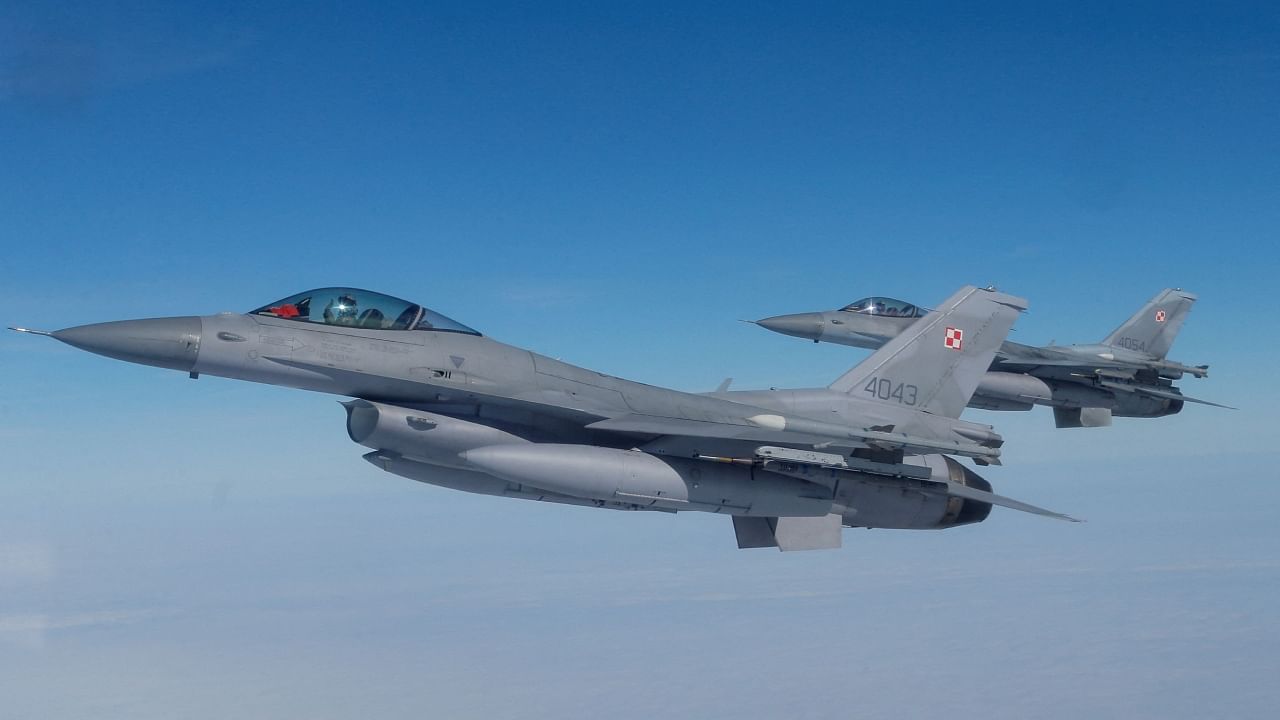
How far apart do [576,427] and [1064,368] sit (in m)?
18.9

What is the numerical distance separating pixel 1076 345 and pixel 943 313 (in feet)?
48.2

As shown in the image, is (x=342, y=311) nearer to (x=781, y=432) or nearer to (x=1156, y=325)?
(x=781, y=432)

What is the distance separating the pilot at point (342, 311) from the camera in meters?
14.4

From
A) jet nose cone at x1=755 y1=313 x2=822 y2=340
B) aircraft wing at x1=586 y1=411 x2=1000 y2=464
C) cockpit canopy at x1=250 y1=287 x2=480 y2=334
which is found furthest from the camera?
jet nose cone at x1=755 y1=313 x2=822 y2=340

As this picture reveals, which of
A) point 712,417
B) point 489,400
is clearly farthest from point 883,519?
point 489,400

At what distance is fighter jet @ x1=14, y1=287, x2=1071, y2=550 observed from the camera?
1390 cm

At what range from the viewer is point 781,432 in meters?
15.3

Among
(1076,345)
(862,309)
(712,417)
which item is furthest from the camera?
(1076,345)

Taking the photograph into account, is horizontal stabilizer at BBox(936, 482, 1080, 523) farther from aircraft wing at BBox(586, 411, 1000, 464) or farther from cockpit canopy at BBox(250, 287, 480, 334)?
cockpit canopy at BBox(250, 287, 480, 334)

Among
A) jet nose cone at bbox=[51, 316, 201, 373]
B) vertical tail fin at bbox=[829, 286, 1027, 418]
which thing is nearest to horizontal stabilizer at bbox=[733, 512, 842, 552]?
vertical tail fin at bbox=[829, 286, 1027, 418]

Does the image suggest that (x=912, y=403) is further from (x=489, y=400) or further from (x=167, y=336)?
(x=167, y=336)

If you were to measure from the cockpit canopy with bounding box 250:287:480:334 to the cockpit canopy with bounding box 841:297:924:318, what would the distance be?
55.7ft

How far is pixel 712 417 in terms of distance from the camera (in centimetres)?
1658

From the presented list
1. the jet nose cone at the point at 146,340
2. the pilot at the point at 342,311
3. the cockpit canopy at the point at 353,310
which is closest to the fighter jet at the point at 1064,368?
the cockpit canopy at the point at 353,310
